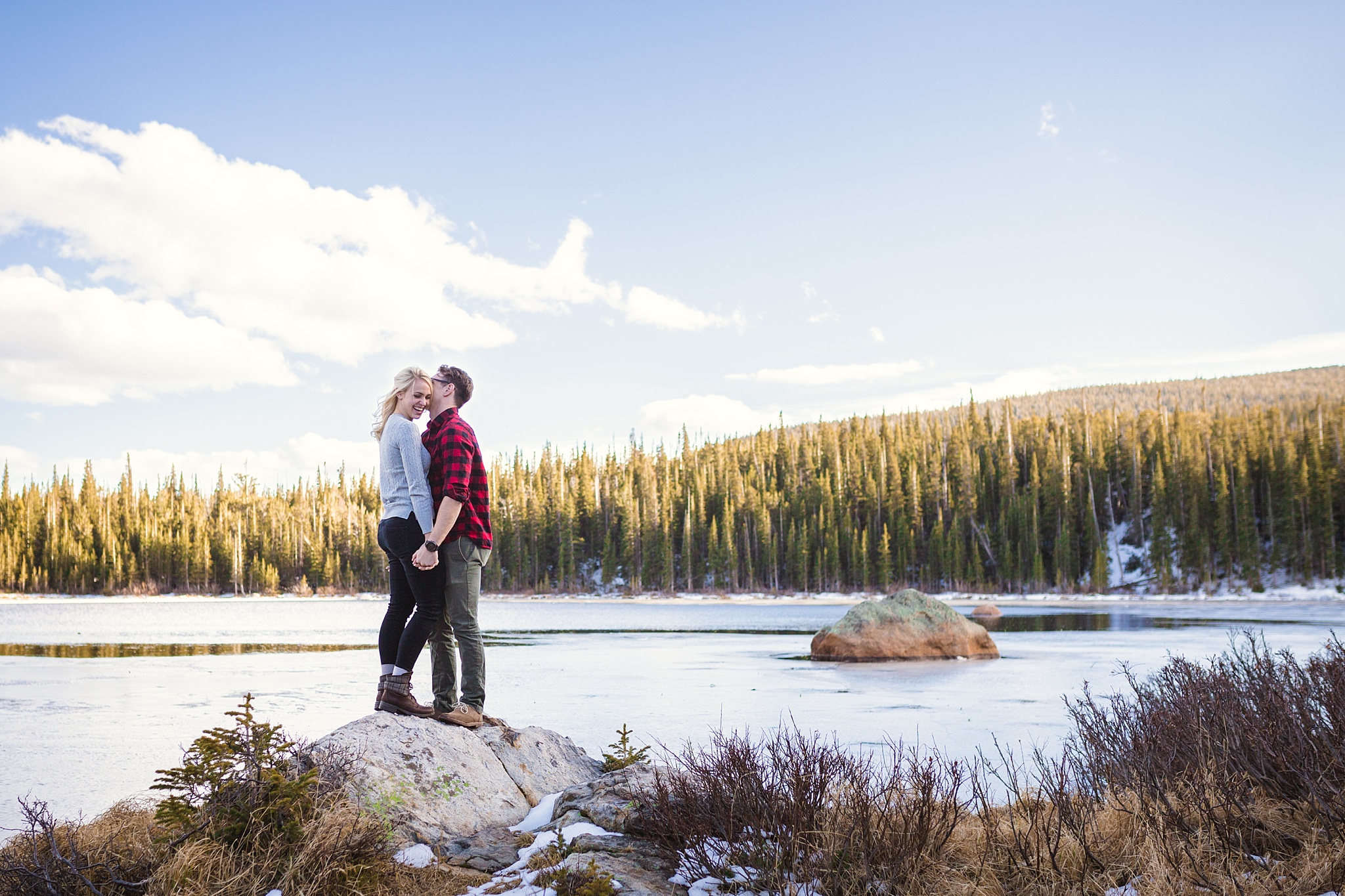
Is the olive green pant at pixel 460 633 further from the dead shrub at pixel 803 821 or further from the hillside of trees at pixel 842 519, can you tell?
the hillside of trees at pixel 842 519

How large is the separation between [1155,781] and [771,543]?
80.7m

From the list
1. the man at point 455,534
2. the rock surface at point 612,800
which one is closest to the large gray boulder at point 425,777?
the man at point 455,534

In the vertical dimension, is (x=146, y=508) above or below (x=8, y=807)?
above

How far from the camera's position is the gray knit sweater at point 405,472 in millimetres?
5977

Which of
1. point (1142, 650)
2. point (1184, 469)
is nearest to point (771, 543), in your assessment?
point (1184, 469)

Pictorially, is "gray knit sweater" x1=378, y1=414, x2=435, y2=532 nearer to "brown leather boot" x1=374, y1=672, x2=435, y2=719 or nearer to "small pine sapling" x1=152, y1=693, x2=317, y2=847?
"brown leather boot" x1=374, y1=672, x2=435, y2=719

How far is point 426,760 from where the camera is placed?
6.13m

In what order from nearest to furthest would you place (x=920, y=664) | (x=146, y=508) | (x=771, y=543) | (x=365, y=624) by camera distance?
1. (x=920, y=664)
2. (x=365, y=624)
3. (x=771, y=543)
4. (x=146, y=508)

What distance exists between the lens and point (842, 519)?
83.1 meters

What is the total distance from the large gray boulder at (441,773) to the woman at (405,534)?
0.32 m

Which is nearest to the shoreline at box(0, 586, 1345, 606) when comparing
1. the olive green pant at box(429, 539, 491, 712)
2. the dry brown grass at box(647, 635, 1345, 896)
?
the olive green pant at box(429, 539, 491, 712)

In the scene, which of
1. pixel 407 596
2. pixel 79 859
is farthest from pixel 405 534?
pixel 79 859

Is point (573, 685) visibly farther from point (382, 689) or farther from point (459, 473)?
point (459, 473)

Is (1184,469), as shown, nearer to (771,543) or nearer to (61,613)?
(771,543)
